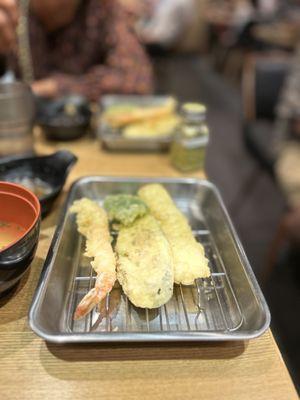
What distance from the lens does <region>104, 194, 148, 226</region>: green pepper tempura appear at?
3.34 feet

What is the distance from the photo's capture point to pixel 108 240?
37.9 inches

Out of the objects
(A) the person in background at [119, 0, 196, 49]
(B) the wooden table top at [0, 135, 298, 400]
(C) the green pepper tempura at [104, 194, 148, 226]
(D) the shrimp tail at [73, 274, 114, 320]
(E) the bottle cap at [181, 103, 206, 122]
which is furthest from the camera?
(A) the person in background at [119, 0, 196, 49]

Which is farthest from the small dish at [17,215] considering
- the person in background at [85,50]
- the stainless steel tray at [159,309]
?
the person in background at [85,50]

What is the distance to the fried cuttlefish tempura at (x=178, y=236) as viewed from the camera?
86cm

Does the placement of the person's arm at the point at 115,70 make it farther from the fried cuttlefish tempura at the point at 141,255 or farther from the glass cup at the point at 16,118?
the fried cuttlefish tempura at the point at 141,255

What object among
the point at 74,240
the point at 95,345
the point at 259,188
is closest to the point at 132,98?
the point at 74,240

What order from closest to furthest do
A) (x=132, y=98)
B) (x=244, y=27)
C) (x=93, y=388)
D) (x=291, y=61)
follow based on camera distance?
(x=93, y=388) < (x=132, y=98) < (x=291, y=61) < (x=244, y=27)

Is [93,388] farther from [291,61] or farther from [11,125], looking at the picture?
[291,61]

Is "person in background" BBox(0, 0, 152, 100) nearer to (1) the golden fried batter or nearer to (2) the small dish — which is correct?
(2) the small dish

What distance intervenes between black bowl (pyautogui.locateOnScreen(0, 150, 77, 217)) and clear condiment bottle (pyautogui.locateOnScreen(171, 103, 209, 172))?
0.41 meters

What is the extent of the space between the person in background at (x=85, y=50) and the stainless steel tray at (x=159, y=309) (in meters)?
1.12

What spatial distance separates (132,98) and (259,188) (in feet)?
5.66

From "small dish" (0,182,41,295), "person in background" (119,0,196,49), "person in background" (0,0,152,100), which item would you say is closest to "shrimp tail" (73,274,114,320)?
"small dish" (0,182,41,295)

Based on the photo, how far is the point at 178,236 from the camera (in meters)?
0.99
